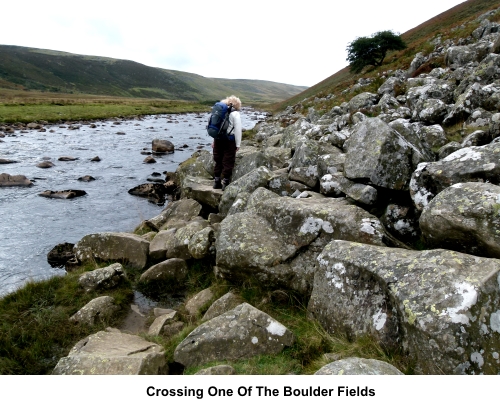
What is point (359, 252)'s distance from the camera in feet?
19.0

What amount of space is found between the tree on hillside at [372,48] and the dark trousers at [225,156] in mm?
52231

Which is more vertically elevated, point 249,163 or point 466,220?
point 466,220

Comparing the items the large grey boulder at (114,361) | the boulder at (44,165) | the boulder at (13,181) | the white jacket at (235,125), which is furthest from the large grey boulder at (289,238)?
the boulder at (44,165)

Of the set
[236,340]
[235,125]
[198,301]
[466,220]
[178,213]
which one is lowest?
[198,301]

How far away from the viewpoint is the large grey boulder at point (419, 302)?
158 inches

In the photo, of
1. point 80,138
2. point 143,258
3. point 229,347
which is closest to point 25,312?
point 143,258

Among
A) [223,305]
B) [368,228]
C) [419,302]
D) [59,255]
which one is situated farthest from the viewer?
[59,255]

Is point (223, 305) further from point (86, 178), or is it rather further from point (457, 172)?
point (86, 178)

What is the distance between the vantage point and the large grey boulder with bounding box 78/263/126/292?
969 cm

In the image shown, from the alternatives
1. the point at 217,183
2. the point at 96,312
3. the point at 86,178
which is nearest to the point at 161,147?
the point at 86,178

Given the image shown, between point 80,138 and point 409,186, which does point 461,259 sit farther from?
point 80,138

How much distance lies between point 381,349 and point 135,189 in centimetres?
1926

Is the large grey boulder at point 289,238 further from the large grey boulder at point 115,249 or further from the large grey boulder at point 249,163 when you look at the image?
the large grey boulder at point 249,163

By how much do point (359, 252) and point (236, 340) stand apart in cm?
261
